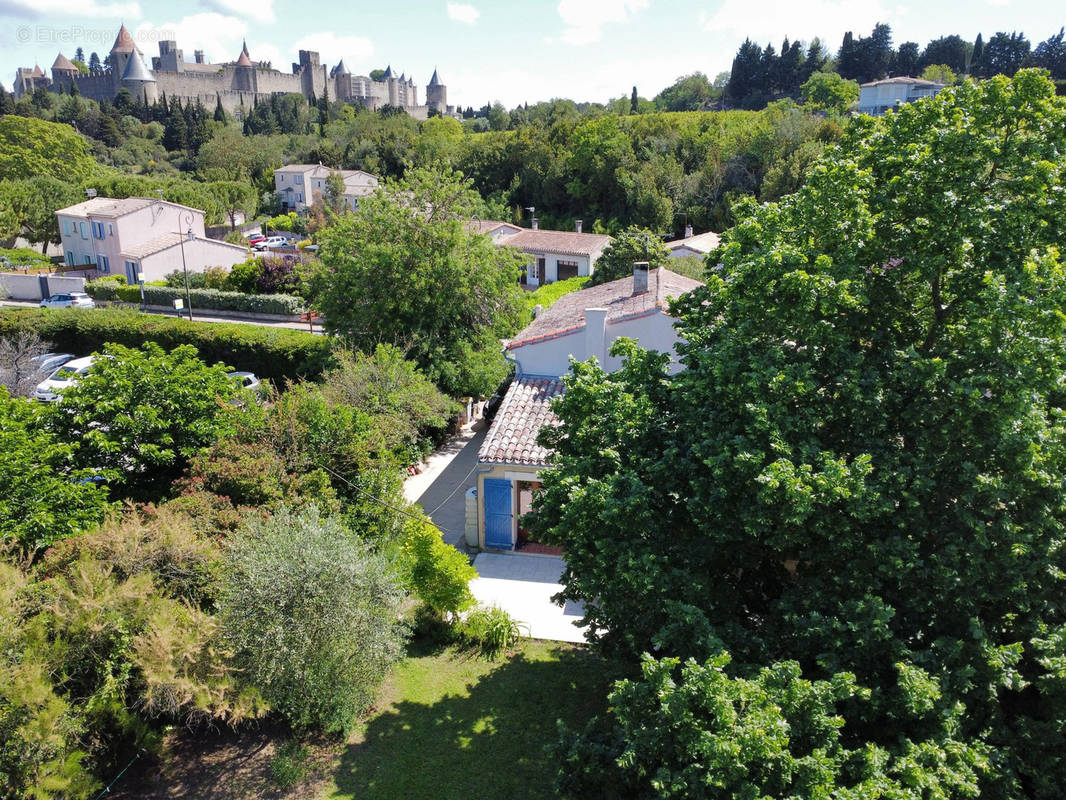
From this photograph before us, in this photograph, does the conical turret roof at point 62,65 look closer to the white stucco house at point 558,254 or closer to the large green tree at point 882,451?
the white stucco house at point 558,254

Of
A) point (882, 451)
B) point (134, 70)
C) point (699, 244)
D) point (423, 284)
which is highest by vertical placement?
point (134, 70)

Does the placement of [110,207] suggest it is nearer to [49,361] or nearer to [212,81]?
[49,361]

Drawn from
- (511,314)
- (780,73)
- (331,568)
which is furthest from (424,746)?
(780,73)

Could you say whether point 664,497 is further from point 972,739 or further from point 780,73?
point 780,73

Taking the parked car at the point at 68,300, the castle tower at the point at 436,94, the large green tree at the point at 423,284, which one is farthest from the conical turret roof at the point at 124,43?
the large green tree at the point at 423,284

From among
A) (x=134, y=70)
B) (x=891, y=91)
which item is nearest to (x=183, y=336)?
(x=891, y=91)

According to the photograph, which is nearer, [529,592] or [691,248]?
[529,592]

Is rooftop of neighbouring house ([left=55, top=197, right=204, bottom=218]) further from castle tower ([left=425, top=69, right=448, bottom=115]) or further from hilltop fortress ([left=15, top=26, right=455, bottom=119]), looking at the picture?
castle tower ([left=425, top=69, right=448, bottom=115])
